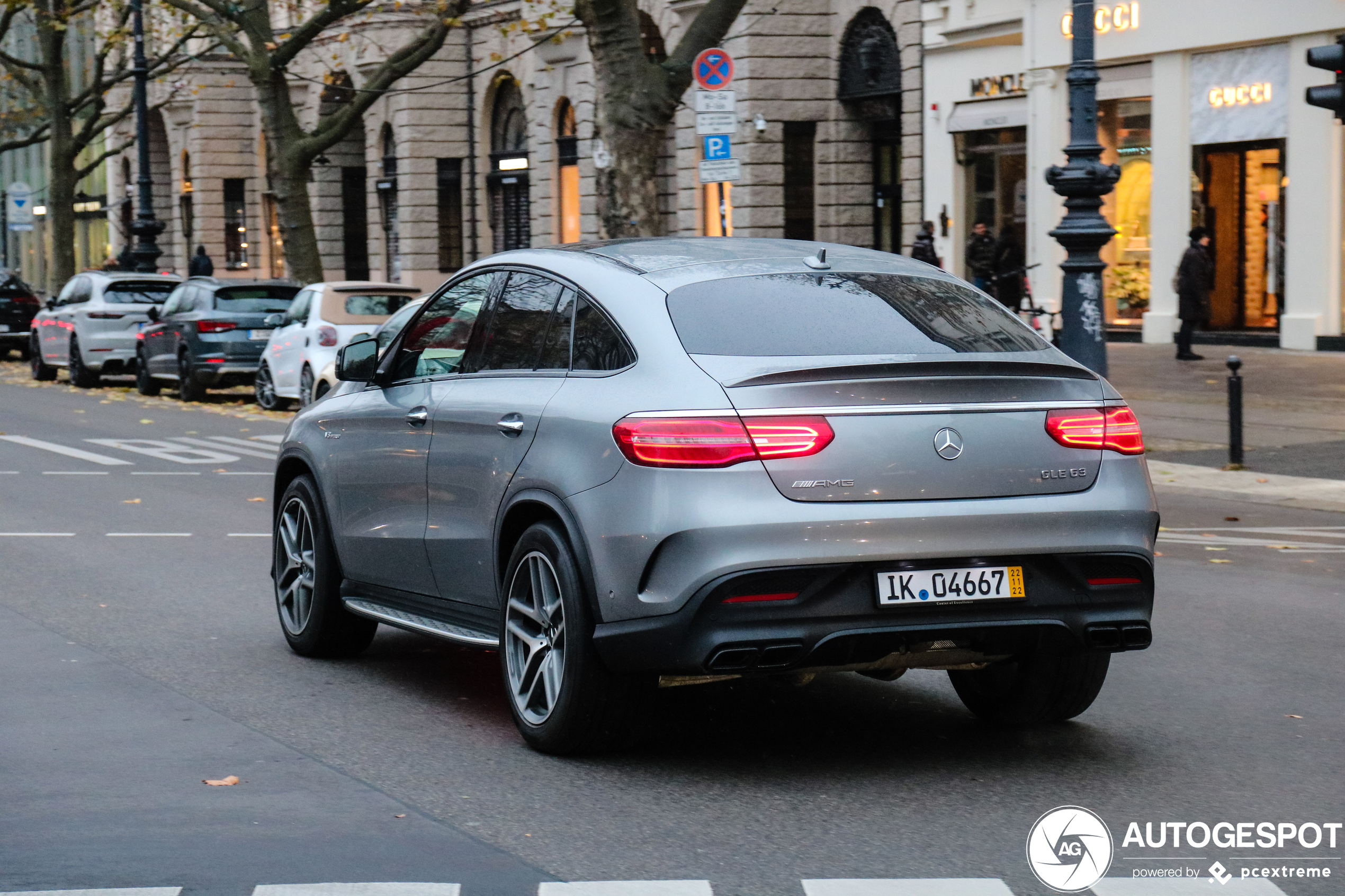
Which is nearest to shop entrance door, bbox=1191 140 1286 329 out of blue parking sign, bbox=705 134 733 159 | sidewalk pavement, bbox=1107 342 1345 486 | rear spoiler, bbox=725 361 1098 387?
sidewalk pavement, bbox=1107 342 1345 486

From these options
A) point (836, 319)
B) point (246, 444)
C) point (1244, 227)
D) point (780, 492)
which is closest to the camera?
point (780, 492)

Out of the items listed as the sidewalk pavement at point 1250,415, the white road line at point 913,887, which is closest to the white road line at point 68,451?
the sidewalk pavement at point 1250,415

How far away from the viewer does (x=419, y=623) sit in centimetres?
719

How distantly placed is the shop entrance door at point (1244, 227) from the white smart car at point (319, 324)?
11424 millimetres

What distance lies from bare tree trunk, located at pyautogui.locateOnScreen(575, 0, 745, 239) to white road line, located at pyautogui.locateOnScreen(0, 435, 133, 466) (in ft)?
18.6

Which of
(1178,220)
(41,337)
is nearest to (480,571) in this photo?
(1178,220)

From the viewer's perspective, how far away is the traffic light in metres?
13.8

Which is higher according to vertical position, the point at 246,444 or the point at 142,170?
the point at 142,170

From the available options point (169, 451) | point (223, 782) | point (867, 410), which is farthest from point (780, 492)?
point (169, 451)

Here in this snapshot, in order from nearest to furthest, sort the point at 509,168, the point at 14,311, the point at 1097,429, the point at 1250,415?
1. the point at 1097,429
2. the point at 1250,415
3. the point at 14,311
4. the point at 509,168

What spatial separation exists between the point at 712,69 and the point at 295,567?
1099 centimetres

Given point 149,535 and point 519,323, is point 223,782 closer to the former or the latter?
point 519,323

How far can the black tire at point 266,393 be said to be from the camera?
23.0 m

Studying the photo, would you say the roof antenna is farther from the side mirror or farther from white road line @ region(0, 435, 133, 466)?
white road line @ region(0, 435, 133, 466)
